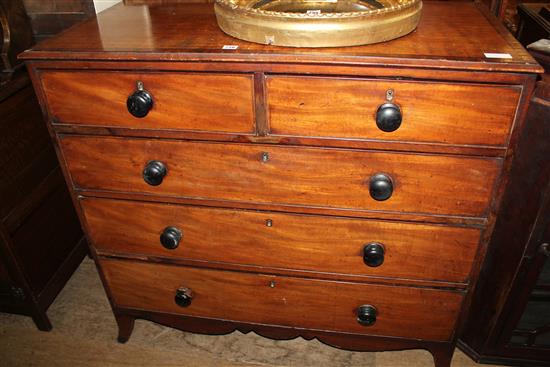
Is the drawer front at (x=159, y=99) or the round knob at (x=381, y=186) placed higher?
the drawer front at (x=159, y=99)

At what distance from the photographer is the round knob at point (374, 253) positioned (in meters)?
1.31

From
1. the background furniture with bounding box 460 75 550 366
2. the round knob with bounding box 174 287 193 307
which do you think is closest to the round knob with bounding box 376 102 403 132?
the background furniture with bounding box 460 75 550 366

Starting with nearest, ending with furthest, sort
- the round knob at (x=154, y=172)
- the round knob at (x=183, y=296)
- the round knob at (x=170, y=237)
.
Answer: the round knob at (x=154, y=172) → the round knob at (x=170, y=237) → the round knob at (x=183, y=296)

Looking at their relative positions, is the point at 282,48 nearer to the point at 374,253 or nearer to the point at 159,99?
the point at 159,99

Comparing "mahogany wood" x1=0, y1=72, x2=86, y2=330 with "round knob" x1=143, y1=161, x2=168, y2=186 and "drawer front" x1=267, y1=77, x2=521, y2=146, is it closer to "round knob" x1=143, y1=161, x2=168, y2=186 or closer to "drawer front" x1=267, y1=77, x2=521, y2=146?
"round knob" x1=143, y1=161, x2=168, y2=186

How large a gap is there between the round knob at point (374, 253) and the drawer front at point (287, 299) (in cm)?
14

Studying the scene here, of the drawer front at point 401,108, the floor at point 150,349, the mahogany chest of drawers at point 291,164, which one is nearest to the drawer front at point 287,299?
the mahogany chest of drawers at point 291,164

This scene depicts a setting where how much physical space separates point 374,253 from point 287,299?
1.19ft

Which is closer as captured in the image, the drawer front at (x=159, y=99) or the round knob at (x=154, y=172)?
the drawer front at (x=159, y=99)

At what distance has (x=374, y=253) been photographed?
1306 millimetres

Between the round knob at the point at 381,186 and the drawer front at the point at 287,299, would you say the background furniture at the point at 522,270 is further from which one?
the round knob at the point at 381,186

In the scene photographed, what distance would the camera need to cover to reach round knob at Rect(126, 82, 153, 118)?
115 cm

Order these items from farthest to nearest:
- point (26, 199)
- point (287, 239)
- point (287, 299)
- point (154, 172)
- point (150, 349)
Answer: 1. point (150, 349)
2. point (26, 199)
3. point (287, 299)
4. point (287, 239)
5. point (154, 172)

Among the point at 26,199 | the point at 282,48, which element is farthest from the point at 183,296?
the point at 282,48
